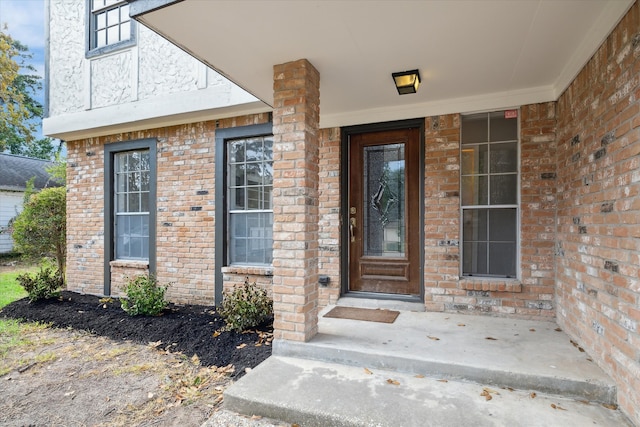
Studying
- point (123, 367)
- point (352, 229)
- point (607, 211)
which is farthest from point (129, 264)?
point (607, 211)

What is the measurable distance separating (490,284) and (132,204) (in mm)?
5290

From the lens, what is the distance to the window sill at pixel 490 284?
3469 mm

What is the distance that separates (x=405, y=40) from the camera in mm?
2551

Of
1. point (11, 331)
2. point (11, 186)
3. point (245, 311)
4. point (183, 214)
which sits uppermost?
point (11, 186)

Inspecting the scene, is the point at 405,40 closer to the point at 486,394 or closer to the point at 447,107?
the point at 447,107

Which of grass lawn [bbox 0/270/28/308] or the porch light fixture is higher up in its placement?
the porch light fixture

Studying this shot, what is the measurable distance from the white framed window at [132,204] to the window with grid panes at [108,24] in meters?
1.79

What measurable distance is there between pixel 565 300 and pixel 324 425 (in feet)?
8.00

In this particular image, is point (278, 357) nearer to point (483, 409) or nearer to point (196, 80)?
point (483, 409)

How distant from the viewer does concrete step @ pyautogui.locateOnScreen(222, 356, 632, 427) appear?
6.40 ft

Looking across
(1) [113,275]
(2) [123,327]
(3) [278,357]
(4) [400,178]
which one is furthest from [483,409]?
(1) [113,275]

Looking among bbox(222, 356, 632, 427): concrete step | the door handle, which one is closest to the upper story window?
the door handle

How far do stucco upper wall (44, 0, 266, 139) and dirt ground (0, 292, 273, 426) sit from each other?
282 centimetres

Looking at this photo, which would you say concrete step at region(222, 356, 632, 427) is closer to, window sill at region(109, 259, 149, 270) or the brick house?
the brick house
